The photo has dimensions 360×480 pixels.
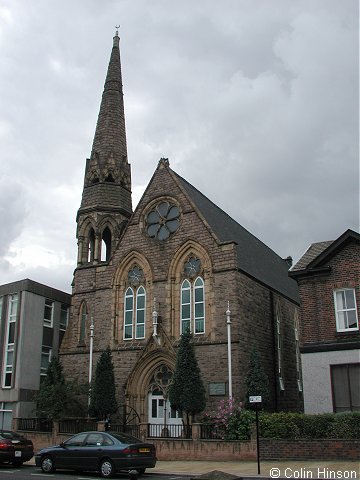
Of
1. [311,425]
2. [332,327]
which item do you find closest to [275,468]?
[311,425]

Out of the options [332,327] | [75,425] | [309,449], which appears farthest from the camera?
[75,425]

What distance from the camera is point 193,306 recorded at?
2947cm

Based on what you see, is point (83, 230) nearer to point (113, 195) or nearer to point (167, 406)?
point (113, 195)

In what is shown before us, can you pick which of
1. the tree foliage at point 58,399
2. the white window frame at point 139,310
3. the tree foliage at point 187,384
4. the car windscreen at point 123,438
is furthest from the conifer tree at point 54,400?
the car windscreen at point 123,438

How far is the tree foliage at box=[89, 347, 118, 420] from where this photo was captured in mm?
27609

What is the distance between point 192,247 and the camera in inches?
1194

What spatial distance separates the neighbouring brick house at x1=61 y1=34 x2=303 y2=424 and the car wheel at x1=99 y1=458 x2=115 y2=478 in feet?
32.2

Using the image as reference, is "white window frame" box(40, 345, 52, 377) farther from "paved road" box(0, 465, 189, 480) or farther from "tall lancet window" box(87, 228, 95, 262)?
"paved road" box(0, 465, 189, 480)

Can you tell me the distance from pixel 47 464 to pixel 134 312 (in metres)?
13.2

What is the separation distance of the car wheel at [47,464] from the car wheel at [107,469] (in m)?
2.10

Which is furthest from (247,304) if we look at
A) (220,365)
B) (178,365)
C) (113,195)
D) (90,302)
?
(113,195)

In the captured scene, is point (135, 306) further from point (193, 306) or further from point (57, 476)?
point (57, 476)

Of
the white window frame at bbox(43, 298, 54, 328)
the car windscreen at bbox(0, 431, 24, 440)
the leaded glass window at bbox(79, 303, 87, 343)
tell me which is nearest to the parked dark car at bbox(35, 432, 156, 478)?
the car windscreen at bbox(0, 431, 24, 440)

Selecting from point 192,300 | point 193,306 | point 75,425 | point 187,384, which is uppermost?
point 192,300
